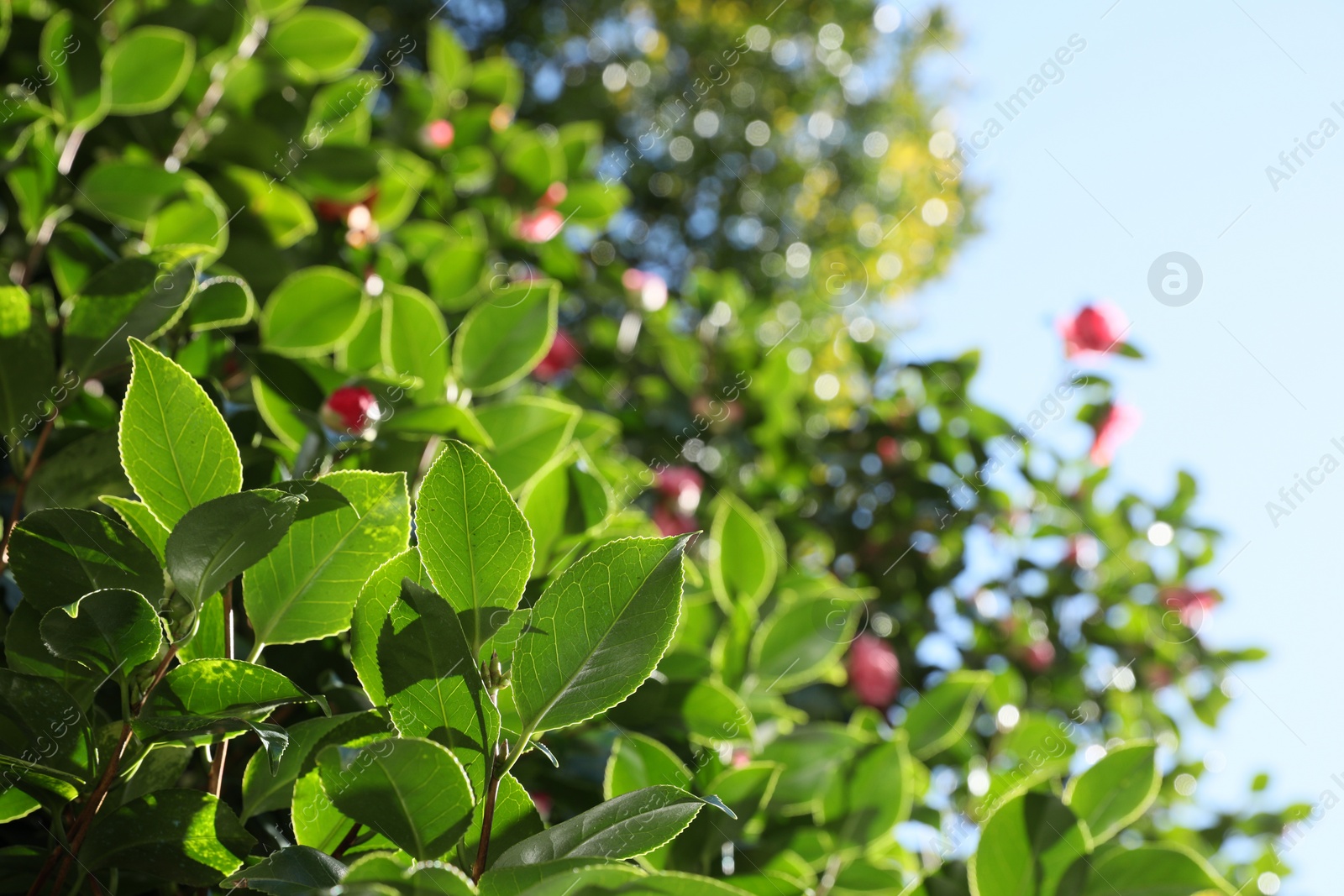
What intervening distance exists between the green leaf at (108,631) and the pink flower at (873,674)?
3.65 feet

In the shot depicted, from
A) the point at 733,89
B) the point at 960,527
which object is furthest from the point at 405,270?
the point at 733,89

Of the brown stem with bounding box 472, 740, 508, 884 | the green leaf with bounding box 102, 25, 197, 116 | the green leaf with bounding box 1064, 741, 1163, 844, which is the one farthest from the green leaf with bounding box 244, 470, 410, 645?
the green leaf with bounding box 102, 25, 197, 116

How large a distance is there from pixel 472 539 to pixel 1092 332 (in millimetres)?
1302

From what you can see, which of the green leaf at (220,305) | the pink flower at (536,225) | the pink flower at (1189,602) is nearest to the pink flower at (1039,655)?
the pink flower at (1189,602)

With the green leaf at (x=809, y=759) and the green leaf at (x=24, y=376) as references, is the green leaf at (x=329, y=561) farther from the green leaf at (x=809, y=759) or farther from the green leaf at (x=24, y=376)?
A: the green leaf at (x=809, y=759)

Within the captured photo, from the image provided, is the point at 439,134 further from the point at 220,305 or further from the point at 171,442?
the point at 171,442

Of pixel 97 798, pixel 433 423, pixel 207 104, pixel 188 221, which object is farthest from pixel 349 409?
pixel 207 104

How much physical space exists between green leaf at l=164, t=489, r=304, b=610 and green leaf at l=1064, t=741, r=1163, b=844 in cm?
47

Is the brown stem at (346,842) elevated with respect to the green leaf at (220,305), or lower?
lower

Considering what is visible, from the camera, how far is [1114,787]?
Answer: 55 centimetres

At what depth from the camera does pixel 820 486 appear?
1607 millimetres

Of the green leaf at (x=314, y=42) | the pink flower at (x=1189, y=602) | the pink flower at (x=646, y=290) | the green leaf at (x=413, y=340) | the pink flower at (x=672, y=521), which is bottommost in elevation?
the pink flower at (x=672, y=521)

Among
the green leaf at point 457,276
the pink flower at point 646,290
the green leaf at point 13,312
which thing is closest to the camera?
the green leaf at point 13,312

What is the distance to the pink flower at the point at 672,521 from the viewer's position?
4.72ft
